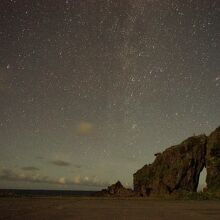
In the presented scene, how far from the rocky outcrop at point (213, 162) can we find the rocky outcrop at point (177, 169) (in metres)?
5.27

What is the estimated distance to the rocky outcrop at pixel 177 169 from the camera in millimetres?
86125

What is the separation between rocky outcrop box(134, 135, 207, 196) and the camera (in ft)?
283

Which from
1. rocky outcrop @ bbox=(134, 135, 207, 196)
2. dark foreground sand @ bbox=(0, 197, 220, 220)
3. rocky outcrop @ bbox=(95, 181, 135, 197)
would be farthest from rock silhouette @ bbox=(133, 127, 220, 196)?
dark foreground sand @ bbox=(0, 197, 220, 220)

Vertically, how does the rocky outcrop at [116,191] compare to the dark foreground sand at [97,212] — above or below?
above

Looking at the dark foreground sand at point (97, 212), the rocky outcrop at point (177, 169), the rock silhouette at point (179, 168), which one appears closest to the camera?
the dark foreground sand at point (97, 212)

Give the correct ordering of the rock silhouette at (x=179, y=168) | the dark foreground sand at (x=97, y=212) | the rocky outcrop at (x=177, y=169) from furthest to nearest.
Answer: the rocky outcrop at (x=177, y=169) < the rock silhouette at (x=179, y=168) < the dark foreground sand at (x=97, y=212)

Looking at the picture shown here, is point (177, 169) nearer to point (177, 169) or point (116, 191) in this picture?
point (177, 169)

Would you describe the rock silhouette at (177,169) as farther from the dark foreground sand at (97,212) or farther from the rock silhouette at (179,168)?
Answer: the dark foreground sand at (97,212)

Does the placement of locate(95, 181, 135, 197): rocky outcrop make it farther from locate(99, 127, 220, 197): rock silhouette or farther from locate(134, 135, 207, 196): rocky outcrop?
locate(134, 135, 207, 196): rocky outcrop

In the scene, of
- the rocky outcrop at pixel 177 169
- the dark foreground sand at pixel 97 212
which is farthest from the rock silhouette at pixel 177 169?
the dark foreground sand at pixel 97 212

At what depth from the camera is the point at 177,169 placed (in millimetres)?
86938

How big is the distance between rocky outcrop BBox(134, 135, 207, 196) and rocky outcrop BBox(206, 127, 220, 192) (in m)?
5.27

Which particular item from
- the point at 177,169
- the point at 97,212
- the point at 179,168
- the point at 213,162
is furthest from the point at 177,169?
the point at 97,212

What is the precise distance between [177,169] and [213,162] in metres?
11.7
